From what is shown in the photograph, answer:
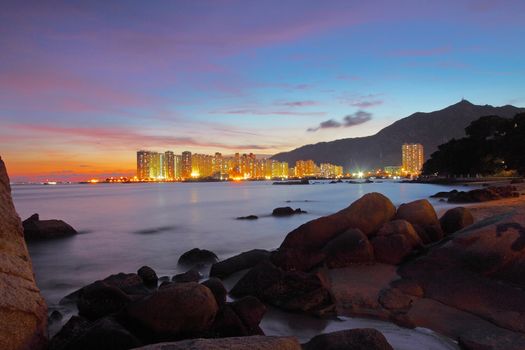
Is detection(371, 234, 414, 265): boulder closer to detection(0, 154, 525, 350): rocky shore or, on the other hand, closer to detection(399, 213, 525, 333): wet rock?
detection(0, 154, 525, 350): rocky shore

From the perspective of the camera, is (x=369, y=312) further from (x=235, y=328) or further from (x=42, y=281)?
(x=42, y=281)

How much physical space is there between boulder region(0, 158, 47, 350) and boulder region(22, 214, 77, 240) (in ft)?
58.2

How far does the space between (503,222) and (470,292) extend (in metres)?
2.32

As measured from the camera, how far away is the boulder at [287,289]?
8742 millimetres

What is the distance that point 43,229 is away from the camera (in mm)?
22578

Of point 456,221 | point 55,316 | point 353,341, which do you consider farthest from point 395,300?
point 55,316

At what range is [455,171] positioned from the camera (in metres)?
101

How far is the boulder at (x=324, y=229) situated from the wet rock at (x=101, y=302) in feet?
14.9

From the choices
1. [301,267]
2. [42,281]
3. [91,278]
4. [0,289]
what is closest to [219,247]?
[91,278]

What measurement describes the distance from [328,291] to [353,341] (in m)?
3.27

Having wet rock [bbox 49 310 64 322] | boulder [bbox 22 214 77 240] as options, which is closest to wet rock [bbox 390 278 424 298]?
wet rock [bbox 49 310 64 322]

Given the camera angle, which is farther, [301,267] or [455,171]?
[455,171]

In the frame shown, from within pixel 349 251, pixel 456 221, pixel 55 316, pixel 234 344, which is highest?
pixel 234 344

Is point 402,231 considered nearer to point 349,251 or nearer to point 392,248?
point 392,248
